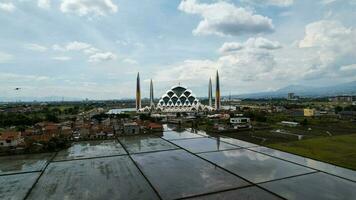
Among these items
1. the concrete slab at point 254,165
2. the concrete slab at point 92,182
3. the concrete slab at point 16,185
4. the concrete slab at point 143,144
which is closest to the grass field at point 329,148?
the concrete slab at point 254,165

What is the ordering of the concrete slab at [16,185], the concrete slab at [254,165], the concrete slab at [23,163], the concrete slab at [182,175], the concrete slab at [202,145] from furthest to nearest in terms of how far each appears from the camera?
the concrete slab at [202,145] → the concrete slab at [23,163] → the concrete slab at [254,165] → the concrete slab at [182,175] → the concrete slab at [16,185]

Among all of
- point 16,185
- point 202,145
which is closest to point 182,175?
point 16,185

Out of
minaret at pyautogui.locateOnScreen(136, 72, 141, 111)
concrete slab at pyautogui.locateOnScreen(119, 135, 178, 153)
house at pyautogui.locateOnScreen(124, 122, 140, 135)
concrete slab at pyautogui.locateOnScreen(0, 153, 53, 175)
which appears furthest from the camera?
minaret at pyautogui.locateOnScreen(136, 72, 141, 111)

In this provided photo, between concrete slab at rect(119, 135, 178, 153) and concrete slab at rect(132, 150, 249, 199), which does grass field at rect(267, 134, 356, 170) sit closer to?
concrete slab at rect(132, 150, 249, 199)

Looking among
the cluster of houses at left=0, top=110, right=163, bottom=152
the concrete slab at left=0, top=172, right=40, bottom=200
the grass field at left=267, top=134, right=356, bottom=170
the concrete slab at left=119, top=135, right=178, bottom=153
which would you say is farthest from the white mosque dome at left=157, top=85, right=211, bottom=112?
the concrete slab at left=0, top=172, right=40, bottom=200

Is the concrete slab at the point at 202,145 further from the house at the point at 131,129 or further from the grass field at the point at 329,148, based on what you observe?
the house at the point at 131,129

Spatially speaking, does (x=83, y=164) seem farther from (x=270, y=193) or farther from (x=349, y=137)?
(x=349, y=137)

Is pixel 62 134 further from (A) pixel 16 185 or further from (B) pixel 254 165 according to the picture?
(B) pixel 254 165
